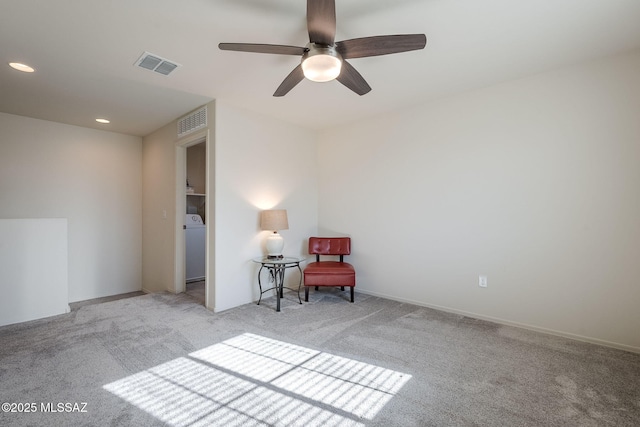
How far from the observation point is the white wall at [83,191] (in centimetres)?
374

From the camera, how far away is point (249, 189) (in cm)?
371

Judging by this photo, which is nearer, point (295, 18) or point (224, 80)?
point (295, 18)

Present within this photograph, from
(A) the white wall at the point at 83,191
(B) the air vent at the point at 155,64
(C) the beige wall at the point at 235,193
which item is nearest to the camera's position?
(B) the air vent at the point at 155,64

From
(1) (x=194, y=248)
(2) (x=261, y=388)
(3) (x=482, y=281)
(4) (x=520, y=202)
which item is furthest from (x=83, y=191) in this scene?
(4) (x=520, y=202)

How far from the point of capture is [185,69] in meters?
2.62

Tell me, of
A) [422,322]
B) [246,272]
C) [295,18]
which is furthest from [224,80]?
[422,322]

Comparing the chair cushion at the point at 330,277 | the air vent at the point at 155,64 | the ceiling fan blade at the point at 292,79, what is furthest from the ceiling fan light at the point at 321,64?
the chair cushion at the point at 330,277

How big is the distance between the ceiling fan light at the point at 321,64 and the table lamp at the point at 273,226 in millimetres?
1991

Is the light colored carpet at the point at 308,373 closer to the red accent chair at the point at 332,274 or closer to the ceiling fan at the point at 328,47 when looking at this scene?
the red accent chair at the point at 332,274

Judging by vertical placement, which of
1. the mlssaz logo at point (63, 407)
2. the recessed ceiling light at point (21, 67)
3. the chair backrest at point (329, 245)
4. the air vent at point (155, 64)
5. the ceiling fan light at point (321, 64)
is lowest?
the mlssaz logo at point (63, 407)

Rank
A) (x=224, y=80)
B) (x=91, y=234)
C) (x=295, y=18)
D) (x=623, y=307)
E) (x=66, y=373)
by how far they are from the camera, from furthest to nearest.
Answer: (x=91, y=234)
(x=224, y=80)
(x=623, y=307)
(x=66, y=373)
(x=295, y=18)

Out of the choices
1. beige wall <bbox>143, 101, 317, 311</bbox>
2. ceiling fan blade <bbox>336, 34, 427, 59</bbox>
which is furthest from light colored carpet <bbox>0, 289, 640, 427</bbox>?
ceiling fan blade <bbox>336, 34, 427, 59</bbox>

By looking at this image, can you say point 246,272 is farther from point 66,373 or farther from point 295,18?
point 295,18

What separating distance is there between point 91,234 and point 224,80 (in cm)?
332
